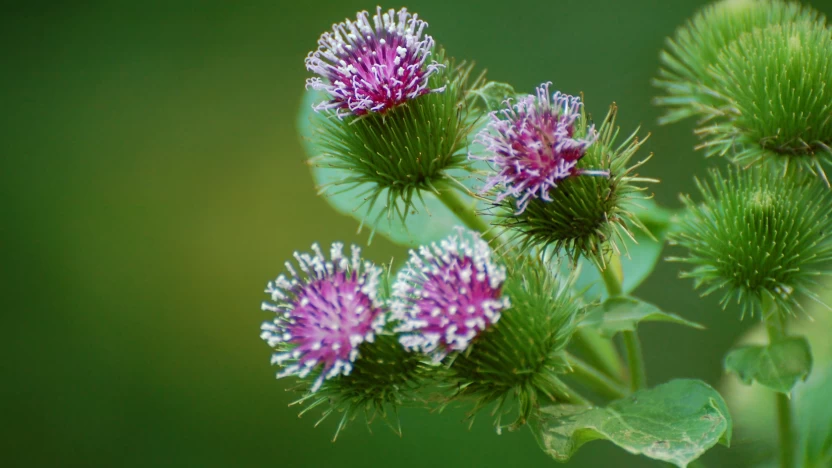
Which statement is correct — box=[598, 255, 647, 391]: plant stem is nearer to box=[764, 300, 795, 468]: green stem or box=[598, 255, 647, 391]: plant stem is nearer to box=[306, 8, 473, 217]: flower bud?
box=[764, 300, 795, 468]: green stem

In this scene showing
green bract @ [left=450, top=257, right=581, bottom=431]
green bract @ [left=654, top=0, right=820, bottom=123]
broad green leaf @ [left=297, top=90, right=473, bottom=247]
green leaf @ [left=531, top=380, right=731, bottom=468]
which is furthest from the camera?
broad green leaf @ [left=297, top=90, right=473, bottom=247]

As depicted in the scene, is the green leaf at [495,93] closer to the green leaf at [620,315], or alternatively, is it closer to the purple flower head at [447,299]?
the purple flower head at [447,299]

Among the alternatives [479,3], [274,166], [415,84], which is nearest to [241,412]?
[274,166]

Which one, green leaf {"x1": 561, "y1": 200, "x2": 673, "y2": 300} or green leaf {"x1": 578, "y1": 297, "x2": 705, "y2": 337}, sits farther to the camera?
green leaf {"x1": 561, "y1": 200, "x2": 673, "y2": 300}

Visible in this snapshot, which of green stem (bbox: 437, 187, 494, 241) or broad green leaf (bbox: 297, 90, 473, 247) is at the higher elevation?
broad green leaf (bbox: 297, 90, 473, 247)

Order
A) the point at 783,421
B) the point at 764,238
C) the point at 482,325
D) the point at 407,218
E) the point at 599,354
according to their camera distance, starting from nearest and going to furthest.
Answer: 1. the point at 482,325
2. the point at 764,238
3. the point at 783,421
4. the point at 599,354
5. the point at 407,218

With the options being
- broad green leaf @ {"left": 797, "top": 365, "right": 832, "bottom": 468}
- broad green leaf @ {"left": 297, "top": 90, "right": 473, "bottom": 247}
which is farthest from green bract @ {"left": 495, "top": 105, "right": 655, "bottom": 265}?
broad green leaf @ {"left": 797, "top": 365, "right": 832, "bottom": 468}

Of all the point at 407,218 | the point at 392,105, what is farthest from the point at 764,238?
the point at 407,218

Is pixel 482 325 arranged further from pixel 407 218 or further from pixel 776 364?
pixel 407 218
